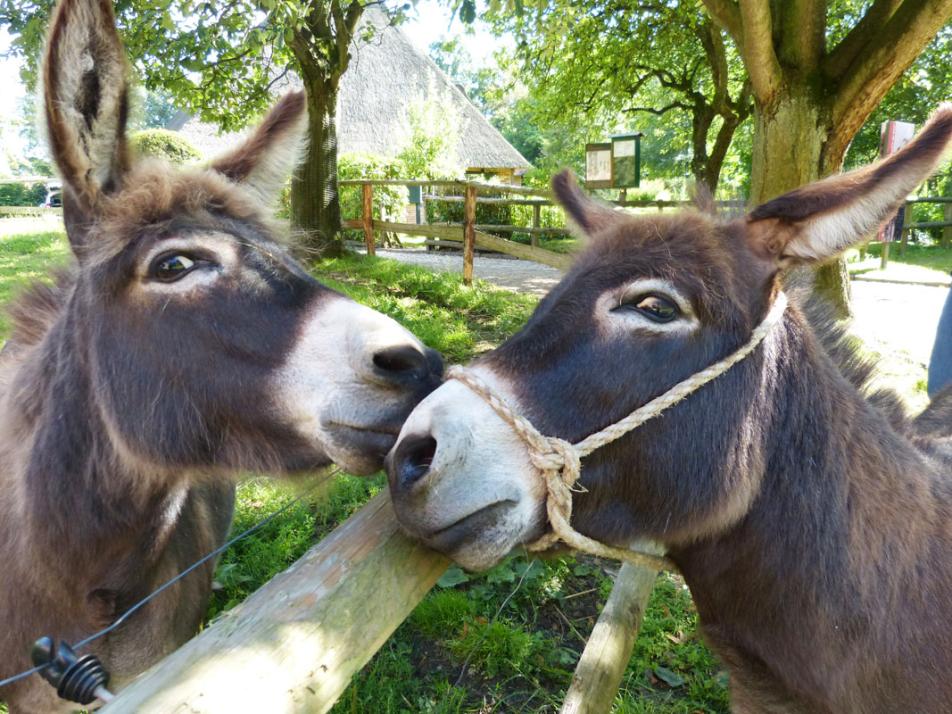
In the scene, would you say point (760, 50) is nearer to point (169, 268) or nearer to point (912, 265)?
point (169, 268)

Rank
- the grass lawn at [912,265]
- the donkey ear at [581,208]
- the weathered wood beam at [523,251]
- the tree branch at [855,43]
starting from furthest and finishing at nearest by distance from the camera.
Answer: the grass lawn at [912,265] < the weathered wood beam at [523,251] < the tree branch at [855,43] < the donkey ear at [581,208]

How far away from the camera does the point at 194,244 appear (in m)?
1.68

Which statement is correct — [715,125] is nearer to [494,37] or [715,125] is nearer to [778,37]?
[494,37]

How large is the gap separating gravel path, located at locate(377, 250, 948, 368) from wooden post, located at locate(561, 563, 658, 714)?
2.74 m

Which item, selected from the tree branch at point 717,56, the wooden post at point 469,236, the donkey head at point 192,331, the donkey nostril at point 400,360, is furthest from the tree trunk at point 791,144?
the tree branch at point 717,56

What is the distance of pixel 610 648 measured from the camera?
2193mm

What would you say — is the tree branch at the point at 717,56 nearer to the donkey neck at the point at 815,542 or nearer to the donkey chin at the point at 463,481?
the donkey neck at the point at 815,542

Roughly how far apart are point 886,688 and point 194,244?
83.4 inches

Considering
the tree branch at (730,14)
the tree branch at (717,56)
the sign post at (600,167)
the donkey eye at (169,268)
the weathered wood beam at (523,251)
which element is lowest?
the weathered wood beam at (523,251)

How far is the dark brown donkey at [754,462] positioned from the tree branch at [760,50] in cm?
452

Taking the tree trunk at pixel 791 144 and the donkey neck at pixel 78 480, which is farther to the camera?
the tree trunk at pixel 791 144

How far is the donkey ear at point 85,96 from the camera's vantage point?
5.18ft

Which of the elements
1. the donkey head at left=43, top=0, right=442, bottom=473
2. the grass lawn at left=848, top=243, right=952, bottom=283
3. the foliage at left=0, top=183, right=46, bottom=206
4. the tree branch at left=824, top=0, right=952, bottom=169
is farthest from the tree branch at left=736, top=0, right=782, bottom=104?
the foliage at left=0, top=183, right=46, bottom=206

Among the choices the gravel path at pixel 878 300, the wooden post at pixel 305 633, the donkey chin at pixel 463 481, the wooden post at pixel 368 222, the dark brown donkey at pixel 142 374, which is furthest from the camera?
the wooden post at pixel 368 222
